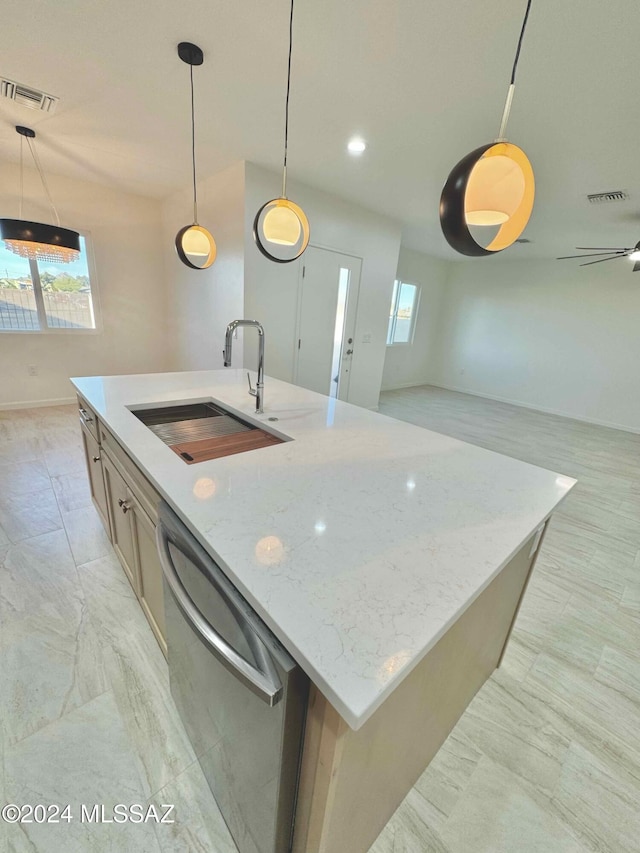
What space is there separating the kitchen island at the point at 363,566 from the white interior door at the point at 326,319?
2746mm

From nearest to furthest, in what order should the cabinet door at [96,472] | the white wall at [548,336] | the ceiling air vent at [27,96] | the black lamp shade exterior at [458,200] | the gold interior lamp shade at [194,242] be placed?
the black lamp shade exterior at [458,200] < the cabinet door at [96,472] < the ceiling air vent at [27,96] < the gold interior lamp shade at [194,242] < the white wall at [548,336]

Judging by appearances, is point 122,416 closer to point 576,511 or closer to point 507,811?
point 507,811

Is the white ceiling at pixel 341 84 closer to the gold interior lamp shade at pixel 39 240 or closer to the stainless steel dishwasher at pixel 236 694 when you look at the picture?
the gold interior lamp shade at pixel 39 240

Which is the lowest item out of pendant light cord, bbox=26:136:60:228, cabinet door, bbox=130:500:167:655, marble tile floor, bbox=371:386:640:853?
marble tile floor, bbox=371:386:640:853

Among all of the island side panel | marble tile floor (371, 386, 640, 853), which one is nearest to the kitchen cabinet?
the island side panel

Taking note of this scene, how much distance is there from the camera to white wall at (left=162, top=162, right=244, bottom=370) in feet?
11.1

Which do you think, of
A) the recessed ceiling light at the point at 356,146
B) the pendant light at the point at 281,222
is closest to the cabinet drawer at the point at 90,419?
the pendant light at the point at 281,222

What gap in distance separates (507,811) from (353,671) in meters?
1.19

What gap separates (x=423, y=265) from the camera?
6742 millimetres

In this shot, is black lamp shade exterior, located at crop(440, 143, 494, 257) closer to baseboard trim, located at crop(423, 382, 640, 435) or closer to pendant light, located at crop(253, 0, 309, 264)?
pendant light, located at crop(253, 0, 309, 264)

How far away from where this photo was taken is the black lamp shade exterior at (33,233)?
8.64 feet

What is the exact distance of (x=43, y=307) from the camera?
4156mm

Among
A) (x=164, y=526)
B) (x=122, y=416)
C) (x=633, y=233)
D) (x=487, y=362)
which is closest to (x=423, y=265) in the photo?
(x=487, y=362)

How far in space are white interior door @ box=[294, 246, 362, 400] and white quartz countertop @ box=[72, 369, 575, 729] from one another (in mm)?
2716
